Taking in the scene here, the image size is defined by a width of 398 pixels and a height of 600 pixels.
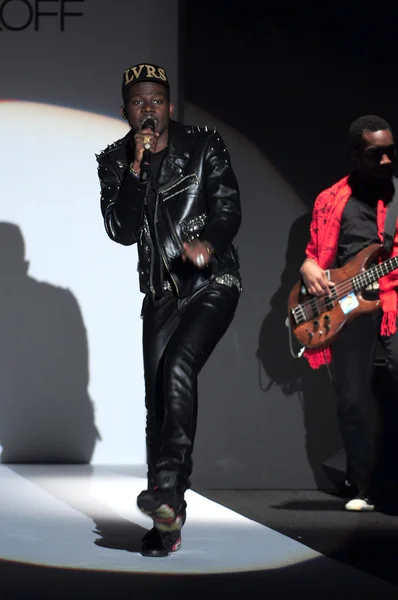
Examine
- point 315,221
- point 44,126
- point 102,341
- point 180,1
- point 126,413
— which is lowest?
point 126,413

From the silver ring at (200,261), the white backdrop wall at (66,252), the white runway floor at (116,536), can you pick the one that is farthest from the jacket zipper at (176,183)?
the white backdrop wall at (66,252)

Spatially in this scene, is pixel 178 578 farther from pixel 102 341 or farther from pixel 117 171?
pixel 102 341

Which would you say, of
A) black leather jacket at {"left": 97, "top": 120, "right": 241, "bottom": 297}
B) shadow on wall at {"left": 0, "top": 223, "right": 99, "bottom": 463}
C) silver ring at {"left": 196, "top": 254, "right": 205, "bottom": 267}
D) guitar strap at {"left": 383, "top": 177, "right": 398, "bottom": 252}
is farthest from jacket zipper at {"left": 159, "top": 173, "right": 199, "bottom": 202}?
shadow on wall at {"left": 0, "top": 223, "right": 99, "bottom": 463}

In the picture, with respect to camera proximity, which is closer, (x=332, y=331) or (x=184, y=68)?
(x=332, y=331)

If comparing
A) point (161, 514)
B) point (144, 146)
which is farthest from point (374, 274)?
point (161, 514)

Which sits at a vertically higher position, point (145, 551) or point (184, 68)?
point (184, 68)

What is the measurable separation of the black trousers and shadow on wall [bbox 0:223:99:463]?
1883 mm

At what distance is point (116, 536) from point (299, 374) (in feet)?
6.64

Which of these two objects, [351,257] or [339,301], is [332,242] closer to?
[351,257]

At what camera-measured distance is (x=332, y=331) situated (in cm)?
528

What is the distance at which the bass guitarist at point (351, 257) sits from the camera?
5227 mm

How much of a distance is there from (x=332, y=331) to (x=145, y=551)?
6.03ft

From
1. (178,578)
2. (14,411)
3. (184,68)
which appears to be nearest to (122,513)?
(178,578)

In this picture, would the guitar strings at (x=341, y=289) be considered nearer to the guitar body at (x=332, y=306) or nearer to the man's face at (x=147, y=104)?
the guitar body at (x=332, y=306)
